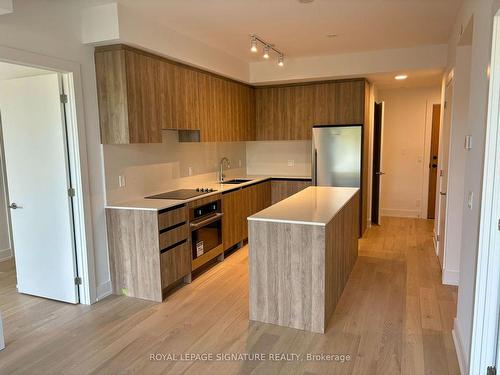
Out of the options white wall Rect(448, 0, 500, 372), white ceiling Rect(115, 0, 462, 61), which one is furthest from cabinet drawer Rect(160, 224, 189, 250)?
white wall Rect(448, 0, 500, 372)

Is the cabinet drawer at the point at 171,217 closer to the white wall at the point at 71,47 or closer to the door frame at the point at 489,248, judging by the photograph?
the white wall at the point at 71,47

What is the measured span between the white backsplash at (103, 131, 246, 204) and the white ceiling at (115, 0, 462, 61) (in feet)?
4.39

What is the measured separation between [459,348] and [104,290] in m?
3.10

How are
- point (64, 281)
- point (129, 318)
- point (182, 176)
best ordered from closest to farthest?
point (129, 318) → point (64, 281) → point (182, 176)

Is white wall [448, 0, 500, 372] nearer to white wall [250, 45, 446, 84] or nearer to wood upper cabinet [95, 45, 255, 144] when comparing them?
white wall [250, 45, 446, 84]

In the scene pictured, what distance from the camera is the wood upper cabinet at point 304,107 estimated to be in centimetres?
533

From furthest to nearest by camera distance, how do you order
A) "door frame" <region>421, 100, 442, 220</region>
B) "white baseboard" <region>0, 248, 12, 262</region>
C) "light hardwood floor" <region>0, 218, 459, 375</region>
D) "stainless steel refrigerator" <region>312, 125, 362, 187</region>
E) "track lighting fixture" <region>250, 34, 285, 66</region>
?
"door frame" <region>421, 100, 442, 220</region> → "stainless steel refrigerator" <region>312, 125, 362, 187</region> → "white baseboard" <region>0, 248, 12, 262</region> → "track lighting fixture" <region>250, 34, 285, 66</region> → "light hardwood floor" <region>0, 218, 459, 375</region>

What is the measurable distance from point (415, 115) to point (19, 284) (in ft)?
21.8

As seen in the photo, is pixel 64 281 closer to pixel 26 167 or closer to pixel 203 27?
pixel 26 167

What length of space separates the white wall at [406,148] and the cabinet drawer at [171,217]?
4.77 metres

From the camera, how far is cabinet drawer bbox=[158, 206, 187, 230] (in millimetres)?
3352

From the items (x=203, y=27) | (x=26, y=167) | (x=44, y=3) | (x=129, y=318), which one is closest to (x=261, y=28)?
(x=203, y=27)

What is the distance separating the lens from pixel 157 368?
2.43 meters

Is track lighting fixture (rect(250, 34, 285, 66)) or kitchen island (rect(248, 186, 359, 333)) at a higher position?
track lighting fixture (rect(250, 34, 285, 66))
